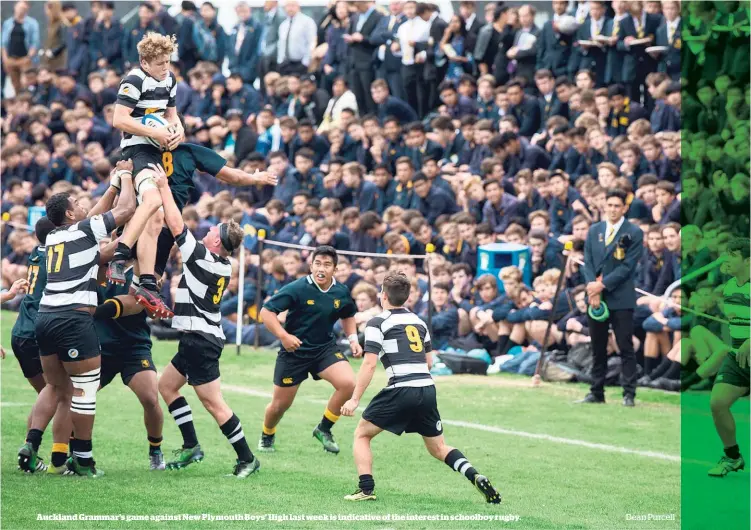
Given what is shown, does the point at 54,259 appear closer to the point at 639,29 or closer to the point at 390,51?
the point at 639,29

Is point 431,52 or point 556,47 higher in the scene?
point 556,47

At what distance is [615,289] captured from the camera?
44.6 feet

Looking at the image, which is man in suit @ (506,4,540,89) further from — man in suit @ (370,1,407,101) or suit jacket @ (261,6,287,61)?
suit jacket @ (261,6,287,61)

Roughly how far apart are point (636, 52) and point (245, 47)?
897 cm

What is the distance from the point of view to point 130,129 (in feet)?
30.0

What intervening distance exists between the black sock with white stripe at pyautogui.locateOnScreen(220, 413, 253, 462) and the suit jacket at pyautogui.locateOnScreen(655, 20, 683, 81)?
10347 mm

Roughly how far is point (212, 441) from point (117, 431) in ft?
3.25

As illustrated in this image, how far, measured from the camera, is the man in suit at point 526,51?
19250 mm

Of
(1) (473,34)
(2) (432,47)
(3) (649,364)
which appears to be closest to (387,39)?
(2) (432,47)

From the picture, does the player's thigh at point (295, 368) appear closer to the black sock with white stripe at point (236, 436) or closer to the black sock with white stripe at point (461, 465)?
the black sock with white stripe at point (236, 436)

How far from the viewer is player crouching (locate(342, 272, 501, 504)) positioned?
8562 millimetres

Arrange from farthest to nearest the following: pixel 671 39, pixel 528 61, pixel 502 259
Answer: pixel 528 61 < pixel 671 39 < pixel 502 259

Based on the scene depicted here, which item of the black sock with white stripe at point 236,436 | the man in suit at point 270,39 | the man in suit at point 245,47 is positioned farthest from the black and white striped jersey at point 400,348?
the man in suit at point 245,47

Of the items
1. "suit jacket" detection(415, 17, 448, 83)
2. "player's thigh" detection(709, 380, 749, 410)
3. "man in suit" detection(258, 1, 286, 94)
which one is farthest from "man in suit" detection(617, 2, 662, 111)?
"player's thigh" detection(709, 380, 749, 410)
